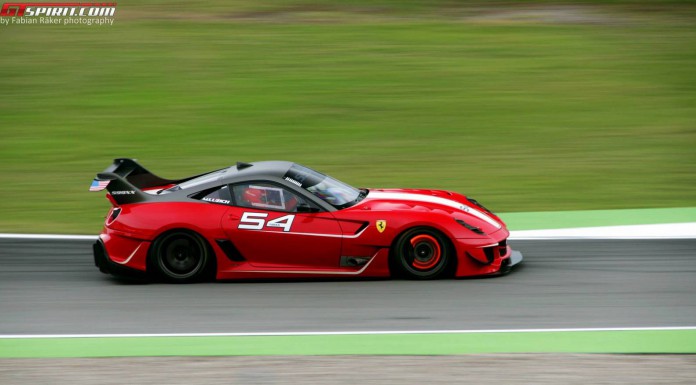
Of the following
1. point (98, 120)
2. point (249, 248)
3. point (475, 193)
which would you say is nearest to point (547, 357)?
point (249, 248)

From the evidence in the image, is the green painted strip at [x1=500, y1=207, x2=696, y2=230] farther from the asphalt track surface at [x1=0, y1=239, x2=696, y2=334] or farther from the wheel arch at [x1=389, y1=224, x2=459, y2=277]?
the wheel arch at [x1=389, y1=224, x2=459, y2=277]

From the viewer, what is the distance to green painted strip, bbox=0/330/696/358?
6809 millimetres

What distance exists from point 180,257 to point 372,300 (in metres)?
1.99

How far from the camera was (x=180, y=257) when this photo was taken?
9055mm

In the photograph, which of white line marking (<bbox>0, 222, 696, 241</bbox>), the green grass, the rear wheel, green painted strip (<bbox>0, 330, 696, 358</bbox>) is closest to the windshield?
the rear wheel

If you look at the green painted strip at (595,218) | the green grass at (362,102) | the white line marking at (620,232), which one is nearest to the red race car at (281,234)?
the white line marking at (620,232)

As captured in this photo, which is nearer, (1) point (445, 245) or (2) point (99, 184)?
(1) point (445, 245)

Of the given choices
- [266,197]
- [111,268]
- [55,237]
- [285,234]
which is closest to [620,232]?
[285,234]

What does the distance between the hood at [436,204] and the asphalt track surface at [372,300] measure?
0.55 metres

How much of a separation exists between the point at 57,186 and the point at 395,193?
649 cm

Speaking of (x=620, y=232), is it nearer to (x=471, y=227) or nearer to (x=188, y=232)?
(x=471, y=227)

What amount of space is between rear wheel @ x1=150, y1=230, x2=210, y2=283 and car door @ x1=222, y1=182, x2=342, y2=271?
37 centimetres

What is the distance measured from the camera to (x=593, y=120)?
17078 mm

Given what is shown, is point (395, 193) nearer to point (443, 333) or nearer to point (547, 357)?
point (443, 333)
